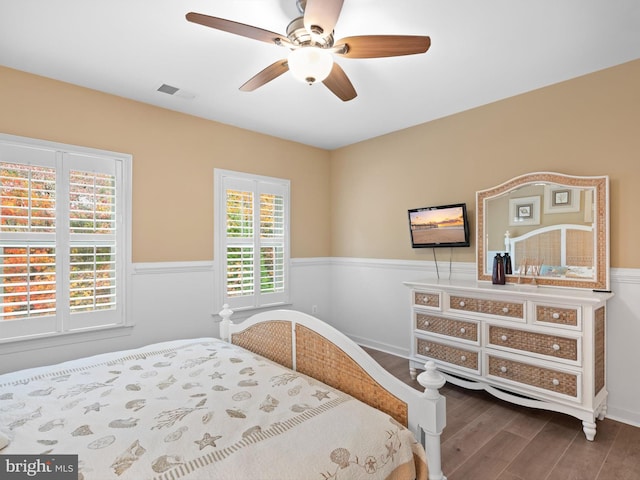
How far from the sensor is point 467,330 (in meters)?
2.97

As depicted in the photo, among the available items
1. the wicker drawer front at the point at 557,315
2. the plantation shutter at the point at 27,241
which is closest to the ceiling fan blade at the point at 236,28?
the plantation shutter at the point at 27,241

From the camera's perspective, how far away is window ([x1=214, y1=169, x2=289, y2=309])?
3803 millimetres

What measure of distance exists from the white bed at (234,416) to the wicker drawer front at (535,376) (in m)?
1.59

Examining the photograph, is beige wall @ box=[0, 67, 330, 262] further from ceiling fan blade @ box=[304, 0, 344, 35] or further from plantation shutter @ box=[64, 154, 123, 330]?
ceiling fan blade @ box=[304, 0, 344, 35]

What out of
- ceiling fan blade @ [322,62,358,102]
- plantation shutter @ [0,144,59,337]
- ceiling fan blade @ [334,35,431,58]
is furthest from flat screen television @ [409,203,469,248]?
plantation shutter @ [0,144,59,337]

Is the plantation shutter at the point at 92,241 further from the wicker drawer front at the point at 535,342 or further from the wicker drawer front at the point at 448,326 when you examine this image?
the wicker drawer front at the point at 535,342

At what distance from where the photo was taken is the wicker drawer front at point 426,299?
10.5 ft

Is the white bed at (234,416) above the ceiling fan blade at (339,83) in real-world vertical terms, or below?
below

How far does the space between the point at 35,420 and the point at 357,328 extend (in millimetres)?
3595

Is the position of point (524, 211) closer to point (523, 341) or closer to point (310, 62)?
point (523, 341)

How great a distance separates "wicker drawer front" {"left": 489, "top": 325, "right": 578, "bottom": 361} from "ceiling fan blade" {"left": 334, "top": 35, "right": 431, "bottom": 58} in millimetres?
2148

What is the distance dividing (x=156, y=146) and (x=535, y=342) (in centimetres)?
368

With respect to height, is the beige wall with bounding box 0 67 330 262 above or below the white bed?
above

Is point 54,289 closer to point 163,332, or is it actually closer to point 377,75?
point 163,332
